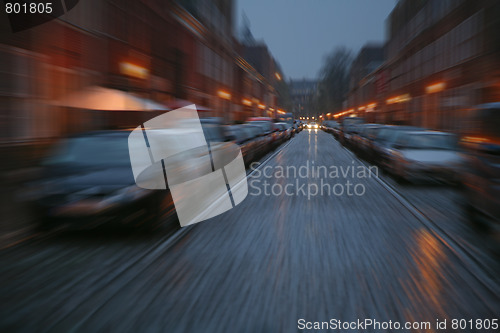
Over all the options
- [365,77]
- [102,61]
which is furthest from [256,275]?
[365,77]

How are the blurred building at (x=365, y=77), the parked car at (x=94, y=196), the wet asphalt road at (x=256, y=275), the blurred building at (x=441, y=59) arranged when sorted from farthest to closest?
1. the blurred building at (x=365, y=77)
2. the blurred building at (x=441, y=59)
3. the parked car at (x=94, y=196)
4. the wet asphalt road at (x=256, y=275)

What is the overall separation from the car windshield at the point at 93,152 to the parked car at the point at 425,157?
614 centimetres

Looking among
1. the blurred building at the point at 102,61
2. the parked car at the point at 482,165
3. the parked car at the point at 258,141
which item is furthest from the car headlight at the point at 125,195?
the parked car at the point at 258,141

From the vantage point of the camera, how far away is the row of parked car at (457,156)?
186 inches

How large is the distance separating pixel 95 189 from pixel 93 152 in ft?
3.65

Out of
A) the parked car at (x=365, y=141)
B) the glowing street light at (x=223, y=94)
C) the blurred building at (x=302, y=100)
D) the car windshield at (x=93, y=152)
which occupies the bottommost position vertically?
the parked car at (x=365, y=141)

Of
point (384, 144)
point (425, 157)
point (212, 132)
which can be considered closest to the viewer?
point (425, 157)

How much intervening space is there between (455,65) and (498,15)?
5.35m

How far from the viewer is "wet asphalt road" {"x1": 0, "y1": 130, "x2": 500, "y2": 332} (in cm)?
316

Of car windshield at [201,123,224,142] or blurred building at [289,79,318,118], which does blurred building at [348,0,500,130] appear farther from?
blurred building at [289,79,318,118]

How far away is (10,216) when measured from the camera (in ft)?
21.2

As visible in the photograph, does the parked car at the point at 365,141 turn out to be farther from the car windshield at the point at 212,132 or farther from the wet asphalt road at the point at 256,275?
the wet asphalt road at the point at 256,275

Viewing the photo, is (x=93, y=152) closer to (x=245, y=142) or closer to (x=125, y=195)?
(x=125, y=195)

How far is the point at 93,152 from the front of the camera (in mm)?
5945
